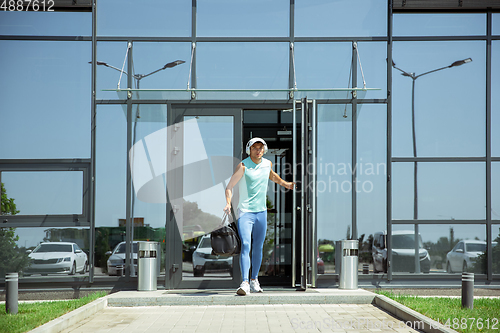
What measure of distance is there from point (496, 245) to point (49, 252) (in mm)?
6686

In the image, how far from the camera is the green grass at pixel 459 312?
16.2 ft

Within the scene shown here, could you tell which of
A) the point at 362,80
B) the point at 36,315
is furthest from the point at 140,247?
the point at 362,80

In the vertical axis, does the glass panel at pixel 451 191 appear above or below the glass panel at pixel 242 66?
below

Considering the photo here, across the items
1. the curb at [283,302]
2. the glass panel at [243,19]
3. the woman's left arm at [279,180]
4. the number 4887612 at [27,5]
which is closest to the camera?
the curb at [283,302]

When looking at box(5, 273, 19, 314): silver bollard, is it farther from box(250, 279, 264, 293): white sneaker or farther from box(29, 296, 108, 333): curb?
box(250, 279, 264, 293): white sneaker

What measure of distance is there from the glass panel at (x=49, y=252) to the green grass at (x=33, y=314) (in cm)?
99

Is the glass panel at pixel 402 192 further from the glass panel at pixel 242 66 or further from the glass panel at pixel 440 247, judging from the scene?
the glass panel at pixel 242 66

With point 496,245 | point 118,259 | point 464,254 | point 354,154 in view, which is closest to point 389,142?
point 354,154

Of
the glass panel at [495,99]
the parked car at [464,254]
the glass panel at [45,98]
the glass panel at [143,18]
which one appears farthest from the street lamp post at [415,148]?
the glass panel at [45,98]

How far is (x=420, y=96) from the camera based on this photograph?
838 cm

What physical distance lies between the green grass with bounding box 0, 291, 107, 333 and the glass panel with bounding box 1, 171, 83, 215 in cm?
170

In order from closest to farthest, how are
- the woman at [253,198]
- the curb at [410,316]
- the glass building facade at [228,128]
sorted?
the curb at [410,316]
the woman at [253,198]
the glass building facade at [228,128]

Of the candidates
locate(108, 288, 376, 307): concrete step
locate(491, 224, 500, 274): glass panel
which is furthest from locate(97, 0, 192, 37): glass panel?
locate(491, 224, 500, 274): glass panel

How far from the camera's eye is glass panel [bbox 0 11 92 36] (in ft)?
27.2
